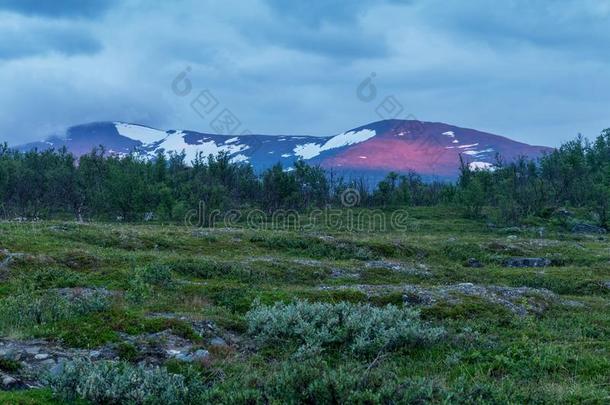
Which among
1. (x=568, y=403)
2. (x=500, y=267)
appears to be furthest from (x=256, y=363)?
(x=500, y=267)

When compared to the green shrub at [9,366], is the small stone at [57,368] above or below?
below

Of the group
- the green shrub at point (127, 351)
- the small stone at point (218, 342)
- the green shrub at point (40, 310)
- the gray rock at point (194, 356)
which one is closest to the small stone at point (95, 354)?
the green shrub at point (127, 351)

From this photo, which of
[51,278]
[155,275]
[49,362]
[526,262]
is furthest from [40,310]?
[526,262]

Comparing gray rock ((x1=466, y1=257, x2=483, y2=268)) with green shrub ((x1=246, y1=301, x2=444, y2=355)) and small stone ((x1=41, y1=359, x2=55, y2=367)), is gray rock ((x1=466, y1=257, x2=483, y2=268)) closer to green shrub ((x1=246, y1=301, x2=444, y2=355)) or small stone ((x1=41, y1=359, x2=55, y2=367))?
green shrub ((x1=246, y1=301, x2=444, y2=355))

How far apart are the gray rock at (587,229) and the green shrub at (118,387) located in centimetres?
6804

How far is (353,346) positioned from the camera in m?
12.0

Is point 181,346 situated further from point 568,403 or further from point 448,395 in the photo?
point 568,403

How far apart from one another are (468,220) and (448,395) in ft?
252

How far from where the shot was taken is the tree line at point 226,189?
76.1m

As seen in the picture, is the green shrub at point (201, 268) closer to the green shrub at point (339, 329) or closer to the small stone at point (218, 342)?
the green shrub at point (339, 329)

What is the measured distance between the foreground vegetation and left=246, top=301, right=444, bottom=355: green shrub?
4 centimetres

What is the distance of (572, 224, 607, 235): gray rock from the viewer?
6756 cm

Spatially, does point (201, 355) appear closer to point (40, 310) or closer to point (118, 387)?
point (118, 387)

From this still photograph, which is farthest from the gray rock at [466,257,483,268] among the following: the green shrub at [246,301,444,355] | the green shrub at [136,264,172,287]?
the green shrub at [246,301,444,355]
